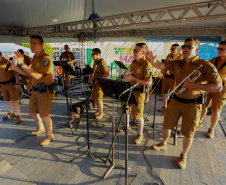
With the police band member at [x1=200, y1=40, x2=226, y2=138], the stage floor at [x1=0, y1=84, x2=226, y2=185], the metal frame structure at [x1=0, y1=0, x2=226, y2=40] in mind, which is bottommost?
the stage floor at [x1=0, y1=84, x2=226, y2=185]

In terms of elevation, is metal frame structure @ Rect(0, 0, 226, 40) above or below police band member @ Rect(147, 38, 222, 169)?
above

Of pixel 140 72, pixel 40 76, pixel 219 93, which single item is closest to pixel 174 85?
pixel 140 72

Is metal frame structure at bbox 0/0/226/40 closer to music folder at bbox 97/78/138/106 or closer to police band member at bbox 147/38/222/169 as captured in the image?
police band member at bbox 147/38/222/169

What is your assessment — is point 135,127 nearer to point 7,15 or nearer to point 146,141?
point 146,141

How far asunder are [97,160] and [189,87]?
1869 millimetres

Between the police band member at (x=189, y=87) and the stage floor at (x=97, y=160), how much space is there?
313 mm

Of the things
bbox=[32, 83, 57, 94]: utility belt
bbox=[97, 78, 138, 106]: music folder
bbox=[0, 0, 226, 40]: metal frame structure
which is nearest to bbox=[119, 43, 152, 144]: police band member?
bbox=[97, 78, 138, 106]: music folder

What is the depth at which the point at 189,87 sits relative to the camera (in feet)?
6.08

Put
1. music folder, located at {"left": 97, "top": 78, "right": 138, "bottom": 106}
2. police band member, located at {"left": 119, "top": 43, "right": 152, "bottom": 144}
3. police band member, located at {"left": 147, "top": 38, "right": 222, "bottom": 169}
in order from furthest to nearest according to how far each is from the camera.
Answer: police band member, located at {"left": 119, "top": 43, "right": 152, "bottom": 144}
police band member, located at {"left": 147, "top": 38, "right": 222, "bottom": 169}
music folder, located at {"left": 97, "top": 78, "right": 138, "bottom": 106}

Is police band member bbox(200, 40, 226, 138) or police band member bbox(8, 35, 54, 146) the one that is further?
police band member bbox(200, 40, 226, 138)

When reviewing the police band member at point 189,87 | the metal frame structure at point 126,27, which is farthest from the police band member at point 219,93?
the metal frame structure at point 126,27

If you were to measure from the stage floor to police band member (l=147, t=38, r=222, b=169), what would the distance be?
313 mm

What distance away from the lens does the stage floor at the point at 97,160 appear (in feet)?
6.79

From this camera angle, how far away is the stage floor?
2.07m
